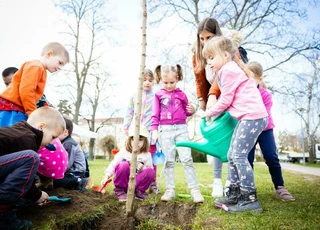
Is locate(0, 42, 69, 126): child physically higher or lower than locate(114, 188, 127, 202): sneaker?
higher

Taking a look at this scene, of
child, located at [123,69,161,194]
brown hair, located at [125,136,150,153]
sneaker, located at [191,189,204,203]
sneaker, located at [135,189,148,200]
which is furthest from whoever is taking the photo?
child, located at [123,69,161,194]

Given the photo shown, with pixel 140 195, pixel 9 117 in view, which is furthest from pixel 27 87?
pixel 140 195

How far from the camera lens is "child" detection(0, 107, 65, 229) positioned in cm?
188

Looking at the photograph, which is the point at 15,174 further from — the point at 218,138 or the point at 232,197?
the point at 232,197

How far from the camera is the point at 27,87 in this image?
2.70 m

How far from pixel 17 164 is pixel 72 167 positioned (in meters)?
1.62

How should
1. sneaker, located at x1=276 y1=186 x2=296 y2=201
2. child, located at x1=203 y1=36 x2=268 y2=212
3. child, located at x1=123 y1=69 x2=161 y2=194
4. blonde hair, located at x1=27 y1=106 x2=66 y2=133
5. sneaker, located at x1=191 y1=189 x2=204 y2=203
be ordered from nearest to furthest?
1. blonde hair, located at x1=27 y1=106 x2=66 y2=133
2. child, located at x1=203 y1=36 x2=268 y2=212
3. sneaker, located at x1=191 y1=189 x2=204 y2=203
4. sneaker, located at x1=276 y1=186 x2=296 y2=201
5. child, located at x1=123 y1=69 x2=161 y2=194

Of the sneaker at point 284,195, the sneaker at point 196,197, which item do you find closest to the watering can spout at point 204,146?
the sneaker at point 196,197

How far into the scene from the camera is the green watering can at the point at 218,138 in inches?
107

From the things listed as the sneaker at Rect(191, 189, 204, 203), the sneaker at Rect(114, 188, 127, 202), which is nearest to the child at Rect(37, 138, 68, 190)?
the sneaker at Rect(114, 188, 127, 202)

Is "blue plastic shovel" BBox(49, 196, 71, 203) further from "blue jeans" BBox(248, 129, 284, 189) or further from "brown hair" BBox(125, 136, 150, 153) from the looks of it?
"blue jeans" BBox(248, 129, 284, 189)

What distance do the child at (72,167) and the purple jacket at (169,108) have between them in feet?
3.46

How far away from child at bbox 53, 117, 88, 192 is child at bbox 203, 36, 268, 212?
1.77 metres

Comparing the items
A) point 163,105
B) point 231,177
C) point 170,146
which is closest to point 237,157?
point 231,177
